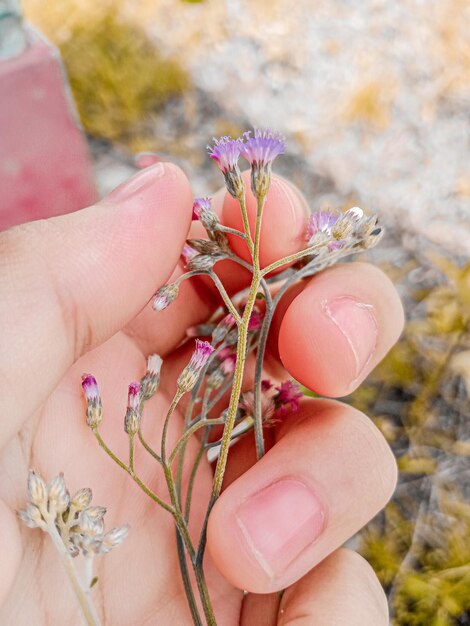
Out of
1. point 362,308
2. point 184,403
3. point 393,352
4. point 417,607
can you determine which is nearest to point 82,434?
point 184,403

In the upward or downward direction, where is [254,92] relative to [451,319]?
upward

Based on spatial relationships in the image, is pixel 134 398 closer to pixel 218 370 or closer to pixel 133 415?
pixel 133 415

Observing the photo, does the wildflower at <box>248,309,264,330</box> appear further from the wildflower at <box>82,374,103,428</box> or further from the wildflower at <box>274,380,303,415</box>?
the wildflower at <box>82,374,103,428</box>

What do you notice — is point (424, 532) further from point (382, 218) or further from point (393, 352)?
point (382, 218)

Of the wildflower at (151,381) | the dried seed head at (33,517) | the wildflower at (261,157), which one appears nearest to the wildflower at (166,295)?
the wildflower at (151,381)

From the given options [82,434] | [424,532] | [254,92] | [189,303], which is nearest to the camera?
[82,434]

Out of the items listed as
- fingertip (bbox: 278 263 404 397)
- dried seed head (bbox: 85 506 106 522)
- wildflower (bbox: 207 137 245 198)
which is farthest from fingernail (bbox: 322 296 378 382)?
dried seed head (bbox: 85 506 106 522)
